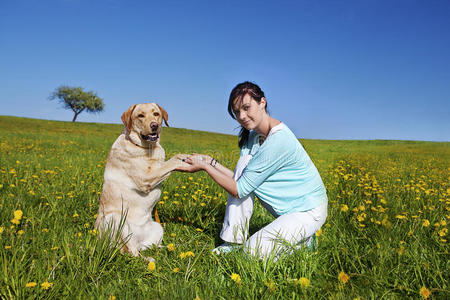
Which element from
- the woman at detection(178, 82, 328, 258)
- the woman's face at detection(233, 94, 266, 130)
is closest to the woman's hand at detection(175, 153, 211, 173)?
the woman at detection(178, 82, 328, 258)

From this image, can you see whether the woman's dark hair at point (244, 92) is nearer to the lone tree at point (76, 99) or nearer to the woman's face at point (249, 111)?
the woman's face at point (249, 111)

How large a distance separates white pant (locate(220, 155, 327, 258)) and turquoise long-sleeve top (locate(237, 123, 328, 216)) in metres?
0.11

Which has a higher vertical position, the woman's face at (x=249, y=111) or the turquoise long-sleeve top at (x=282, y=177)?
the woman's face at (x=249, y=111)

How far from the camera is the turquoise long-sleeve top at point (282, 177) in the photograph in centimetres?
281

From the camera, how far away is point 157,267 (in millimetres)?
2734

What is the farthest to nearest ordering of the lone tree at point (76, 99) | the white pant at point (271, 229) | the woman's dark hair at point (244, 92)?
the lone tree at point (76, 99)
the woman's dark hair at point (244, 92)
the white pant at point (271, 229)

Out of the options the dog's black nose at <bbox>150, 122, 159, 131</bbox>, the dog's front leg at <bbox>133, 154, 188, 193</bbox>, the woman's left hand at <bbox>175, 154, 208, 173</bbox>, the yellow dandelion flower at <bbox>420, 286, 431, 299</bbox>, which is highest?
the dog's black nose at <bbox>150, 122, 159, 131</bbox>

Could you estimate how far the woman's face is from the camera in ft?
9.68

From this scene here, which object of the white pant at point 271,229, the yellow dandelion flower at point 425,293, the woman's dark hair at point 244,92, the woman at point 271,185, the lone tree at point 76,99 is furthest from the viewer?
the lone tree at point 76,99

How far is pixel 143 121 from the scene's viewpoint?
119 inches

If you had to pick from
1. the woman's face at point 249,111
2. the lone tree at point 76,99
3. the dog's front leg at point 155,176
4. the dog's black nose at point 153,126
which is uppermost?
the lone tree at point 76,99

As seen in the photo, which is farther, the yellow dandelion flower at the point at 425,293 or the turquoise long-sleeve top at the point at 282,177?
the turquoise long-sleeve top at the point at 282,177

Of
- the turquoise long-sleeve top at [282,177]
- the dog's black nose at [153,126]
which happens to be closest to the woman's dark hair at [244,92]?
the turquoise long-sleeve top at [282,177]

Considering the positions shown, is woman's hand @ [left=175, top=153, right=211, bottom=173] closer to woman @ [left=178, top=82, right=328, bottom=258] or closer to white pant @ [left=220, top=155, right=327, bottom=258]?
woman @ [left=178, top=82, right=328, bottom=258]
